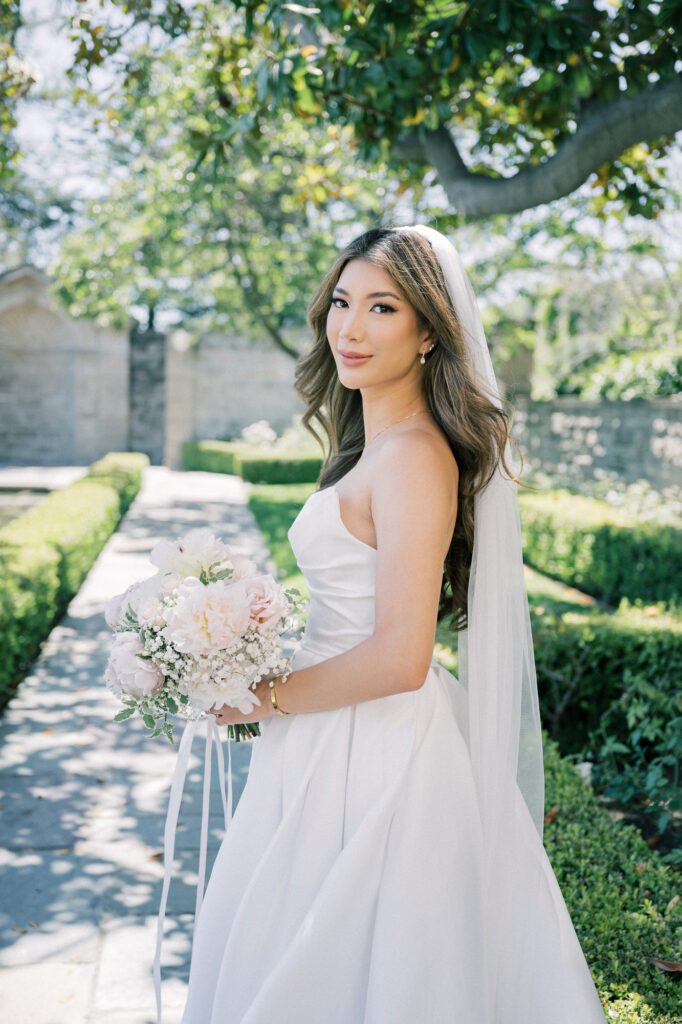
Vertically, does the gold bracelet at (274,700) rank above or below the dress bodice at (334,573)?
below

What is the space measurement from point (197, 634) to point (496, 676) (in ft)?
2.45

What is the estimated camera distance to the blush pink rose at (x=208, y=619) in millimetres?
1689

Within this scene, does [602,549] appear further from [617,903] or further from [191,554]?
[191,554]

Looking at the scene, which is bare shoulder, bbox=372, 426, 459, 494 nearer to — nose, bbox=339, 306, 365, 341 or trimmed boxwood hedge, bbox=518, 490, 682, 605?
nose, bbox=339, 306, 365, 341

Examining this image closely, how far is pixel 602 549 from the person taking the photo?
27.8 ft

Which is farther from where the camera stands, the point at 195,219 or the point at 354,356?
the point at 195,219

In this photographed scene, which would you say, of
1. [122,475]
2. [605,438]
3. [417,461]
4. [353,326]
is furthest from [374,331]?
[122,475]

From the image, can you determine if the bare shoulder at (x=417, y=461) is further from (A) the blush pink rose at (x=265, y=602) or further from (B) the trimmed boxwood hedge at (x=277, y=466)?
(B) the trimmed boxwood hedge at (x=277, y=466)

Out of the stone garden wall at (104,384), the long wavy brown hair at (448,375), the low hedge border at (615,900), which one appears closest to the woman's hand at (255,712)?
the long wavy brown hair at (448,375)

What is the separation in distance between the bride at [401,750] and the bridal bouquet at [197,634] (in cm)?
13

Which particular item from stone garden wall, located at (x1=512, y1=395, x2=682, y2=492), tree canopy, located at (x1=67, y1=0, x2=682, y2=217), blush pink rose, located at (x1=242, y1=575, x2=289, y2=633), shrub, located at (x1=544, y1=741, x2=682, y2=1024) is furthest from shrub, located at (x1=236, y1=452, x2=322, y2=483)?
blush pink rose, located at (x1=242, y1=575, x2=289, y2=633)

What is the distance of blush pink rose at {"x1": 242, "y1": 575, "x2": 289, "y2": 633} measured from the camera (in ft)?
5.81

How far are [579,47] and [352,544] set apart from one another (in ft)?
9.75

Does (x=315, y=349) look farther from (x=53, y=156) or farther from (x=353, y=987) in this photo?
(x=53, y=156)
